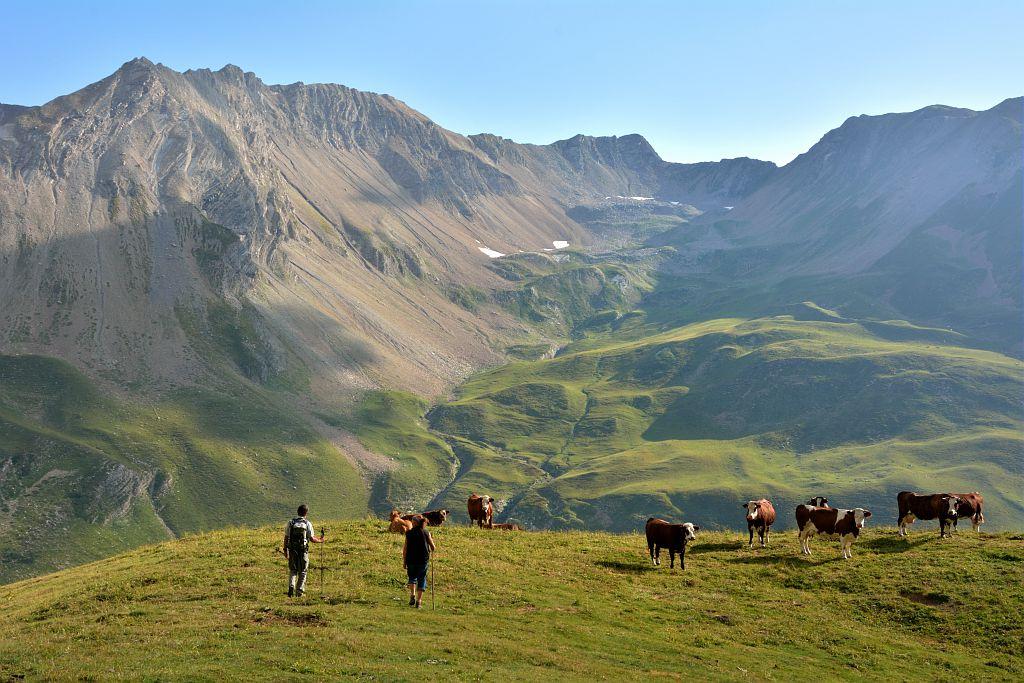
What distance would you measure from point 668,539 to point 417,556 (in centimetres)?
1543

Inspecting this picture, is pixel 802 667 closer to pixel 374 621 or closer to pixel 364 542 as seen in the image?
pixel 374 621

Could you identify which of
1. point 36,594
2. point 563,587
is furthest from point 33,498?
point 563,587

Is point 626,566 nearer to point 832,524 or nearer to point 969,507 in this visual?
point 832,524

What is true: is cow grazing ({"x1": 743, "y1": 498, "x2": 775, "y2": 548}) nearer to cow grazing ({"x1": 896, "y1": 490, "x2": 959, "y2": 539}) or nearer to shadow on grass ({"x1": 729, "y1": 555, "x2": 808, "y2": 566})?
shadow on grass ({"x1": 729, "y1": 555, "x2": 808, "y2": 566})

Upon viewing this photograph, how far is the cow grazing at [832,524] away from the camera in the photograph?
4094cm

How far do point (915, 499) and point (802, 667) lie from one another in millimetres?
21990

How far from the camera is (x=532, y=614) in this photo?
1233 inches

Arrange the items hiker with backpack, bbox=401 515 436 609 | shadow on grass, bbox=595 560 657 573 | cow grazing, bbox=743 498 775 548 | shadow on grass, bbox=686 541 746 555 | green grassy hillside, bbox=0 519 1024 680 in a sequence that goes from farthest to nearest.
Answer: shadow on grass, bbox=686 541 746 555, cow grazing, bbox=743 498 775 548, shadow on grass, bbox=595 560 657 573, hiker with backpack, bbox=401 515 436 609, green grassy hillside, bbox=0 519 1024 680

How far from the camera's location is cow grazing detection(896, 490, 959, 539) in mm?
44156

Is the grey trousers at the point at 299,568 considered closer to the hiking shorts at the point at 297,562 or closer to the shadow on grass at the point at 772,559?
the hiking shorts at the point at 297,562

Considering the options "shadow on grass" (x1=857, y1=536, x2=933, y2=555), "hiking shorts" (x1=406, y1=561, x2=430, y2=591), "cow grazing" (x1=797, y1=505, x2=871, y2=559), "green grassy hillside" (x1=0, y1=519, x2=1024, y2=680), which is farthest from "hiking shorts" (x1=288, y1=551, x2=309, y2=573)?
"shadow on grass" (x1=857, y1=536, x2=933, y2=555)

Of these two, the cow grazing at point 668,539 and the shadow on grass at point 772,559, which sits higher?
the cow grazing at point 668,539

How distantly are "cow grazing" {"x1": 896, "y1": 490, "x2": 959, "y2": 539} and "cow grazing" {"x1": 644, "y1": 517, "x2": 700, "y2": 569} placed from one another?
48.1 feet

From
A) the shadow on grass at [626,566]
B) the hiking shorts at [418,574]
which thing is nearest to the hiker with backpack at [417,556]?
the hiking shorts at [418,574]
